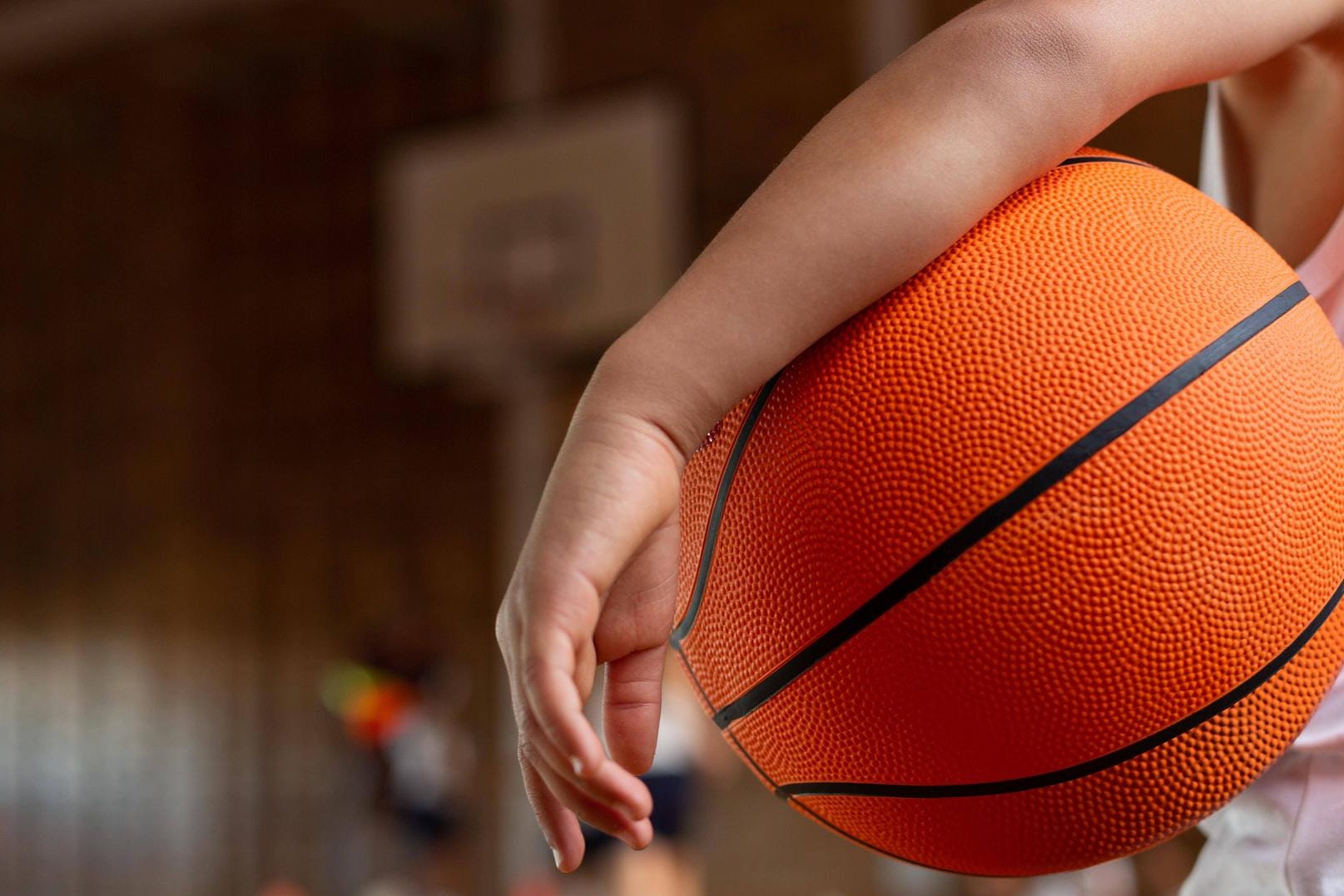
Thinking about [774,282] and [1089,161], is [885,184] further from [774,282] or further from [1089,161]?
[1089,161]

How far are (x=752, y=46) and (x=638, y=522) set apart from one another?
5667mm

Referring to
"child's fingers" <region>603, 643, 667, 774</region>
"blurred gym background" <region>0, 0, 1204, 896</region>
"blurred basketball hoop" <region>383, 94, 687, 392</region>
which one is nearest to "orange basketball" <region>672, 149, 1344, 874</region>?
"child's fingers" <region>603, 643, 667, 774</region>

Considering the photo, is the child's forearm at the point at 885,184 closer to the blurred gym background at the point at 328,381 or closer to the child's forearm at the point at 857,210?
the child's forearm at the point at 857,210

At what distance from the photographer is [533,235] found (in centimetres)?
604

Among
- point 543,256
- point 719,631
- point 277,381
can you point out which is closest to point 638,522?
point 719,631

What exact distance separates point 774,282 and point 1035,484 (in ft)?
0.55

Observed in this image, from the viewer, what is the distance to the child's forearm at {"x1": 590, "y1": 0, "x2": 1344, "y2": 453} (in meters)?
0.67

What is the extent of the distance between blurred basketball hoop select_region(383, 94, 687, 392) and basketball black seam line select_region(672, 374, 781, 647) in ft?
15.6

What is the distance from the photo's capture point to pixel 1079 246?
0.75 m

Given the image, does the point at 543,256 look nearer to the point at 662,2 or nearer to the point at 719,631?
the point at 662,2

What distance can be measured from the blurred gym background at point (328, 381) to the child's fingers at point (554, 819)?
429 centimetres

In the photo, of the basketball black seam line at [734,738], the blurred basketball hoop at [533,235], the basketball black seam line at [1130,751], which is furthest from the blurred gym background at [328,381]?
the basketball black seam line at [1130,751]

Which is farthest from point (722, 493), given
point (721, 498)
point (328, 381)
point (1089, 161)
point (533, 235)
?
point (328, 381)

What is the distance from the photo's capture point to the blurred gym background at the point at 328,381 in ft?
19.0
